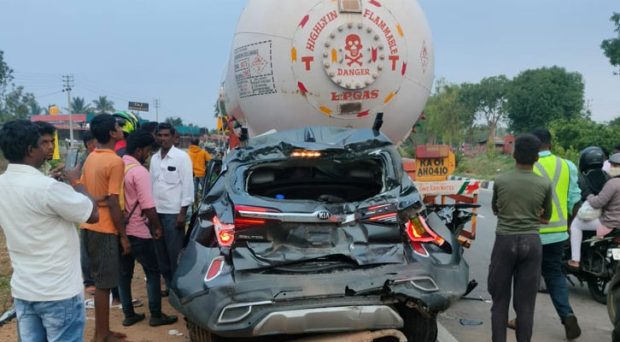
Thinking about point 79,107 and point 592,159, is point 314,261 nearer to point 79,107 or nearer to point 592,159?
point 592,159

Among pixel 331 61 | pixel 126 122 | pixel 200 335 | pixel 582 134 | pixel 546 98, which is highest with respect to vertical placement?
pixel 546 98

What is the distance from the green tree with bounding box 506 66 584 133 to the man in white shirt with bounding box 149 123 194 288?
1471 inches

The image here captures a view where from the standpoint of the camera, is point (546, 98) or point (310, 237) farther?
point (546, 98)

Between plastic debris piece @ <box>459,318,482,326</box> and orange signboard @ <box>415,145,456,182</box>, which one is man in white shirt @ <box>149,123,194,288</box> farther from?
plastic debris piece @ <box>459,318,482,326</box>

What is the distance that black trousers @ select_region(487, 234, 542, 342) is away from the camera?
150 inches

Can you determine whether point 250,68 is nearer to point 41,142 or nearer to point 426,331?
point 41,142

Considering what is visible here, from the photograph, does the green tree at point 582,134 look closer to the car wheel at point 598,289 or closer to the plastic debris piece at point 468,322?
the car wheel at point 598,289

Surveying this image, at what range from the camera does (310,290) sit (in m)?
3.21

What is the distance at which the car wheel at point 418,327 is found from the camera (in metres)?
3.64

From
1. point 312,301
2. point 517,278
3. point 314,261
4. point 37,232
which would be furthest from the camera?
point 517,278

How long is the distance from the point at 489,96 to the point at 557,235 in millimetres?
50551

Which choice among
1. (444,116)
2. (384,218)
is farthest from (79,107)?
(384,218)

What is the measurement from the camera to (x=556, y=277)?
14.8 ft

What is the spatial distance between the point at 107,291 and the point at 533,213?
3373 mm
